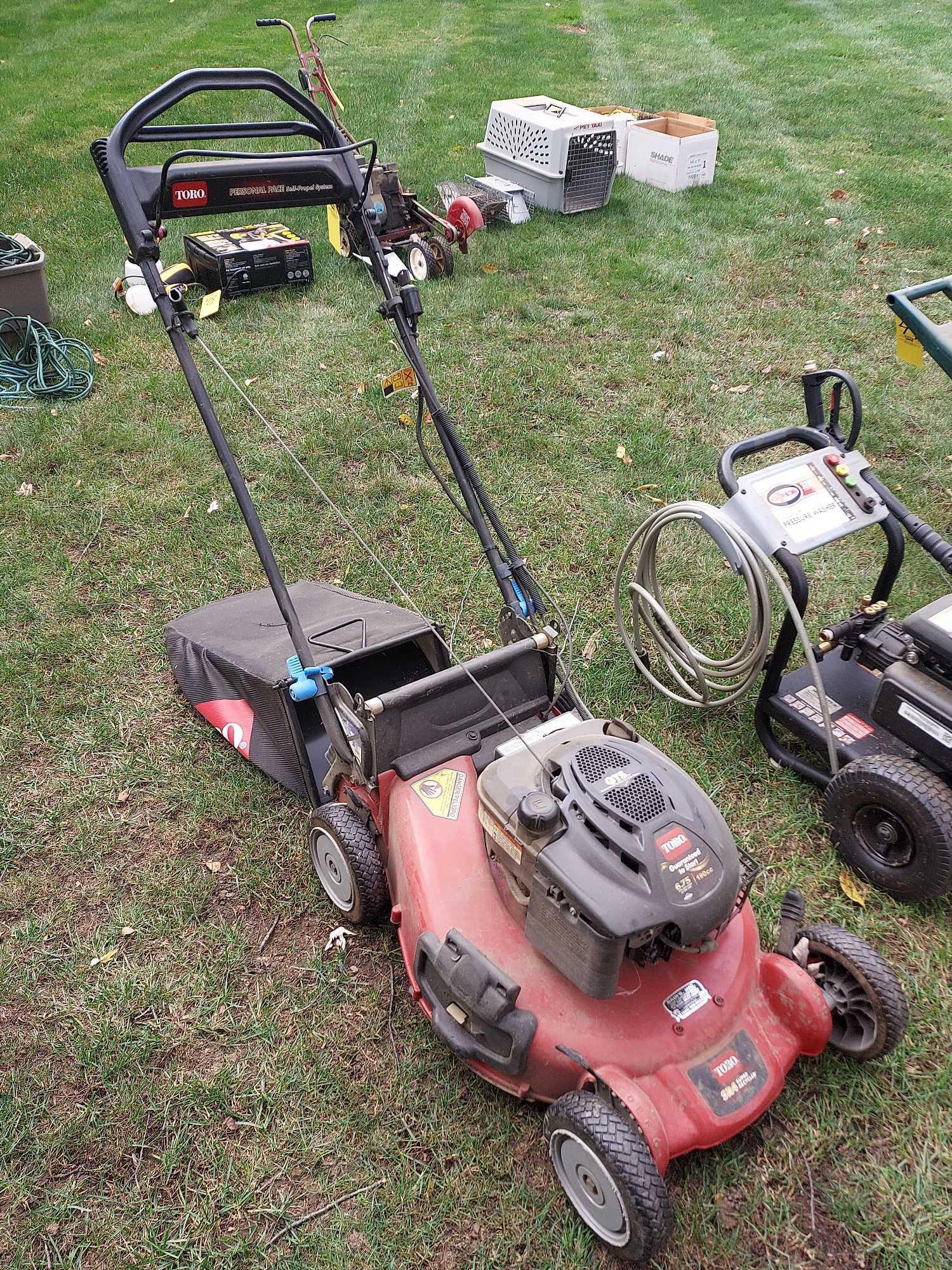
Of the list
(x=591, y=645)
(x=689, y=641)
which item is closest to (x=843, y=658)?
(x=689, y=641)

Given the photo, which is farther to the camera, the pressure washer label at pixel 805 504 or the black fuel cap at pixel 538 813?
the pressure washer label at pixel 805 504

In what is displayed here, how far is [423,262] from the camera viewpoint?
569 centimetres

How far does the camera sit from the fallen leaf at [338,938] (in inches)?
94.9

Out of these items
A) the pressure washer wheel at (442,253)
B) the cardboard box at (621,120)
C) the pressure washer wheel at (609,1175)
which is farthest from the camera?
the cardboard box at (621,120)

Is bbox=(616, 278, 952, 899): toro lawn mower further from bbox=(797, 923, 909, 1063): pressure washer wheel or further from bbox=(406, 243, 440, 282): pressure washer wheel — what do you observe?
bbox=(406, 243, 440, 282): pressure washer wheel

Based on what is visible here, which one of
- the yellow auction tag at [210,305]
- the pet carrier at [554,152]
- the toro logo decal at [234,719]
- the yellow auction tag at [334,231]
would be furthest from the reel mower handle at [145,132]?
the pet carrier at [554,152]

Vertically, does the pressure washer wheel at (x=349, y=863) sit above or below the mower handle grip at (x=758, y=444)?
below

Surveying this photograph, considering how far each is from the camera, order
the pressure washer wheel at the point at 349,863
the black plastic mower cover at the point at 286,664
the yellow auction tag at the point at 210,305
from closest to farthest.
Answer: the pressure washer wheel at the point at 349,863, the black plastic mower cover at the point at 286,664, the yellow auction tag at the point at 210,305

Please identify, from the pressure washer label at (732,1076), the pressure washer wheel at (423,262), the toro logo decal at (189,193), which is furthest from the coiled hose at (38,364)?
the pressure washer label at (732,1076)

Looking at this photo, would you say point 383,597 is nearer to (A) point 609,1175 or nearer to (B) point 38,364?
(A) point 609,1175

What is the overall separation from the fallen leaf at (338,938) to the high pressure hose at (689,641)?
3.99ft

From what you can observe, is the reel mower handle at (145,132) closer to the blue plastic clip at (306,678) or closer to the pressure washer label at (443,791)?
the blue plastic clip at (306,678)

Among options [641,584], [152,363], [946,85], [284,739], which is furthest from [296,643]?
[946,85]

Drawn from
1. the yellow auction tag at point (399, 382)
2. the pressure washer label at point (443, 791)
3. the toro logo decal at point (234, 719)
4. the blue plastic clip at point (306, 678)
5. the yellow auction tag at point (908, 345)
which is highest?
the yellow auction tag at point (399, 382)
